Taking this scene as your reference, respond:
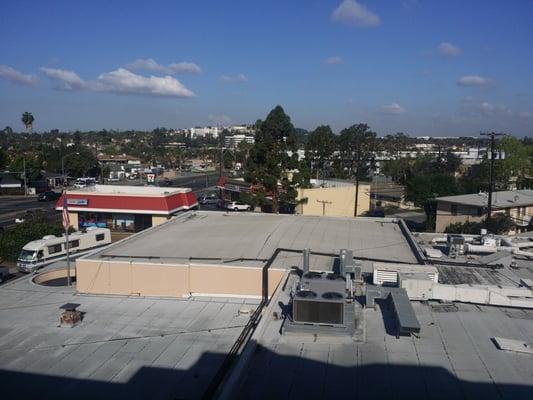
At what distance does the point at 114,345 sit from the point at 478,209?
32012 mm

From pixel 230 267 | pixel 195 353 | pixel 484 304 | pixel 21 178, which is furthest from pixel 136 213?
pixel 21 178

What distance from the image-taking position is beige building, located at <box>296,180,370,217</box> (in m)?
44.4

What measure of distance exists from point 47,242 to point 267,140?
55.1 feet

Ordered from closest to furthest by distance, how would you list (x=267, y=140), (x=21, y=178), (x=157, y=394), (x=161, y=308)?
(x=157, y=394) → (x=161, y=308) → (x=267, y=140) → (x=21, y=178)

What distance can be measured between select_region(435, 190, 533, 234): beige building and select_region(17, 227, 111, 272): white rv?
25634 millimetres

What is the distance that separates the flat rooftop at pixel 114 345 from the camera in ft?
33.3

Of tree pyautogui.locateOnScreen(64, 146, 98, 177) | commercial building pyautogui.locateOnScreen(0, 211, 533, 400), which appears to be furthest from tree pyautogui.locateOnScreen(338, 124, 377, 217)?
commercial building pyautogui.locateOnScreen(0, 211, 533, 400)

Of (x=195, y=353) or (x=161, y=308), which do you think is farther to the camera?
(x=161, y=308)

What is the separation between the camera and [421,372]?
862 cm

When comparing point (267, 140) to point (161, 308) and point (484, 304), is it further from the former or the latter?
point (484, 304)

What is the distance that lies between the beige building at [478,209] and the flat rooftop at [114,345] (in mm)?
27296

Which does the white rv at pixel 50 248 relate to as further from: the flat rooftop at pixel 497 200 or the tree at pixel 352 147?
the tree at pixel 352 147

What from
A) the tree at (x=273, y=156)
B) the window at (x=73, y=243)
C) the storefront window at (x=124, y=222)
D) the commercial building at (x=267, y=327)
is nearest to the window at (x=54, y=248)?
the window at (x=73, y=243)

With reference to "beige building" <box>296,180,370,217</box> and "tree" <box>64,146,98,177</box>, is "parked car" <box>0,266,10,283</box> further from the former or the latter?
"tree" <box>64,146,98,177</box>
